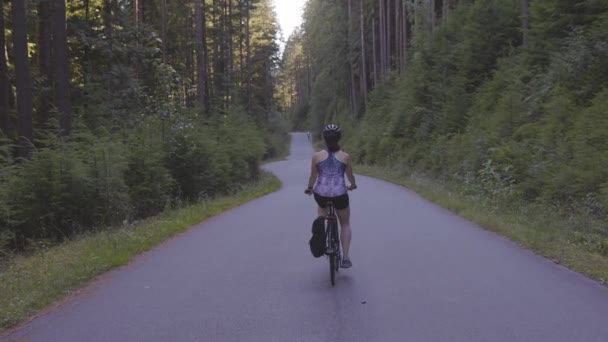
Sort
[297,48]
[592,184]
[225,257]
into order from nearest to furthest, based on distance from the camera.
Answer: [225,257] → [592,184] → [297,48]

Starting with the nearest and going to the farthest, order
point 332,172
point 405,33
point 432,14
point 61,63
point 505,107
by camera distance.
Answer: point 332,172
point 61,63
point 505,107
point 432,14
point 405,33

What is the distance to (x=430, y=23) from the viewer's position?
38.7 metres

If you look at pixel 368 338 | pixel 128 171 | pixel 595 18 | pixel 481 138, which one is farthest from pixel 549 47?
pixel 368 338

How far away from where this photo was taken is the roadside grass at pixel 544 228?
26.3 ft

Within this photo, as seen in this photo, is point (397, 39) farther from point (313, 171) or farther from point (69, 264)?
point (69, 264)

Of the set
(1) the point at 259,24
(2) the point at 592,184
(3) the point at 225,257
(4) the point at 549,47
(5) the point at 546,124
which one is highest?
(1) the point at 259,24

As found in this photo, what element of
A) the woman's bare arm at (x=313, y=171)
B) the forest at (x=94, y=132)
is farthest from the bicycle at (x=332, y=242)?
the forest at (x=94, y=132)

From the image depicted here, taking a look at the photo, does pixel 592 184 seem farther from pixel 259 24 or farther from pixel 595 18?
pixel 259 24

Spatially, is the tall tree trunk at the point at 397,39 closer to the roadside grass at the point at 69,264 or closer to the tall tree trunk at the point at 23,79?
the tall tree trunk at the point at 23,79

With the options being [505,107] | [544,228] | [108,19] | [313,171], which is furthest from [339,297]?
[108,19]

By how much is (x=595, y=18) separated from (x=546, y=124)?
4499 mm

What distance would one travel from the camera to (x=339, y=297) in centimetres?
654

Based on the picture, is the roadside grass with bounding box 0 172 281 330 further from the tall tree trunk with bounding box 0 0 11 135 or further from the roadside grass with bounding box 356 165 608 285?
the tall tree trunk with bounding box 0 0 11 135

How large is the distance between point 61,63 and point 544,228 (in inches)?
495
